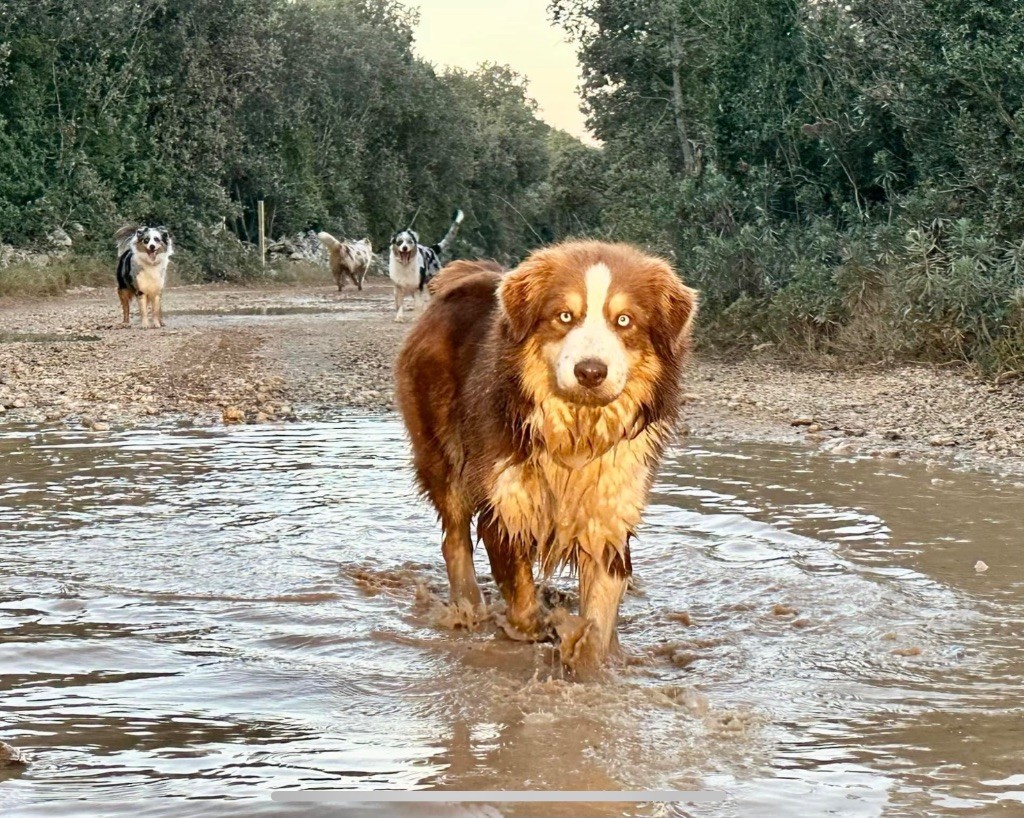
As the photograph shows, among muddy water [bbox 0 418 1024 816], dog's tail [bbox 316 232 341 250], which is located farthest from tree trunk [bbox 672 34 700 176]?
muddy water [bbox 0 418 1024 816]

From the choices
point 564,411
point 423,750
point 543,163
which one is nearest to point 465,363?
point 564,411

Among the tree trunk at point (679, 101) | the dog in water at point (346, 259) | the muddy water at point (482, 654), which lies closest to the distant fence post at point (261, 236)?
the dog in water at point (346, 259)

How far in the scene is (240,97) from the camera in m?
44.1

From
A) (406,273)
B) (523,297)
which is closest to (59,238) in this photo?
(406,273)

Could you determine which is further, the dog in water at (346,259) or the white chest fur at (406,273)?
the dog in water at (346,259)

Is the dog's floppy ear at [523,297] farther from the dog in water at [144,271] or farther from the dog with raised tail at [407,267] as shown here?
the dog with raised tail at [407,267]

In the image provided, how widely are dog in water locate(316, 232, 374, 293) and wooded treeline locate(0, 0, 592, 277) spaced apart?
218 inches

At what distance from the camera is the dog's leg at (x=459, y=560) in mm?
5930

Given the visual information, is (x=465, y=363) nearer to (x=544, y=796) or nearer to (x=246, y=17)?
(x=544, y=796)

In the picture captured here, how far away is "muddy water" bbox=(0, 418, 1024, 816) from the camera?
3.62 metres

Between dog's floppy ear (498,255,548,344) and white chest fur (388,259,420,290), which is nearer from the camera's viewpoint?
dog's floppy ear (498,255,548,344)

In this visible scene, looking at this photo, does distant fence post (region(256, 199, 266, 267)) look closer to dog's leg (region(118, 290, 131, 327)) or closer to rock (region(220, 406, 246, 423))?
dog's leg (region(118, 290, 131, 327))

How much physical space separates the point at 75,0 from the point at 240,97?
28.0 feet

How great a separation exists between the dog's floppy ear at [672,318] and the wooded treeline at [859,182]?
7809 mm
